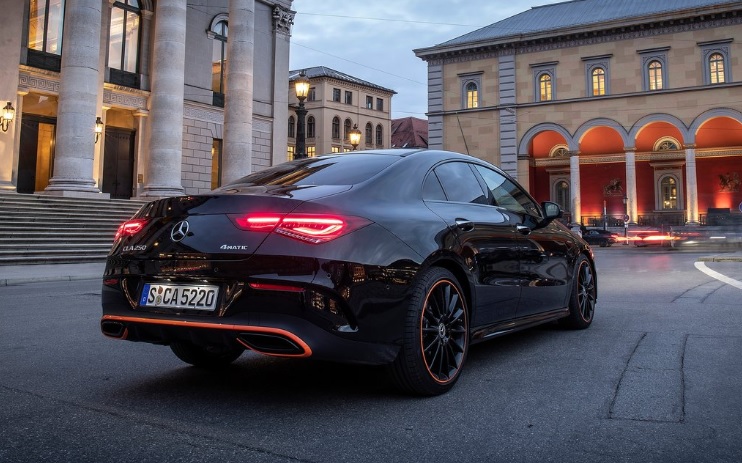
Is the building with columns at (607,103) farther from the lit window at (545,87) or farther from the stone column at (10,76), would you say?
the stone column at (10,76)

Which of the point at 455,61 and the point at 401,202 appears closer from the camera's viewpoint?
the point at 401,202

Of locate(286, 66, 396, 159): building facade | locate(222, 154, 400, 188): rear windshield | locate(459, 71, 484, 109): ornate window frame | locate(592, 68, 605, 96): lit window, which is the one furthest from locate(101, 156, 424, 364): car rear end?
locate(286, 66, 396, 159): building facade

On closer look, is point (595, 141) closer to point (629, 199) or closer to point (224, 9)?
point (629, 199)

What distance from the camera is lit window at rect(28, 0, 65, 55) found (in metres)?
23.7

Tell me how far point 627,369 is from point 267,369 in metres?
2.48

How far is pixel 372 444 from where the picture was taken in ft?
8.33

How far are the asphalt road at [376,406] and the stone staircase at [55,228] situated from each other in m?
12.0

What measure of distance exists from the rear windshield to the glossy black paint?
0.04 feet

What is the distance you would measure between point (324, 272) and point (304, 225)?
0.28 m

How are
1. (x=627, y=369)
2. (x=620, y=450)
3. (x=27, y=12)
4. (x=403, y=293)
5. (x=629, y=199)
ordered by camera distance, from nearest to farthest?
(x=620, y=450) < (x=403, y=293) < (x=627, y=369) < (x=27, y=12) < (x=629, y=199)

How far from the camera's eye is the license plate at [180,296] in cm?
304

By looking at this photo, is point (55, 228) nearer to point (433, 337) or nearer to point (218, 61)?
point (218, 61)

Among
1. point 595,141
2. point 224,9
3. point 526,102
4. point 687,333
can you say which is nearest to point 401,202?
point 687,333

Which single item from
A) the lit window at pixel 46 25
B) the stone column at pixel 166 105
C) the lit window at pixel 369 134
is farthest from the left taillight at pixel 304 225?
the lit window at pixel 369 134
